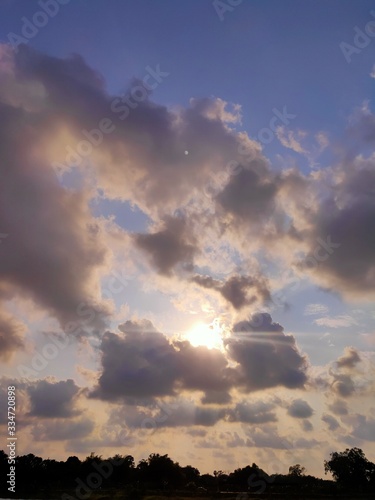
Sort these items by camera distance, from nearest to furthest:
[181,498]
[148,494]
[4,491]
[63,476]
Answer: [181,498], [148,494], [4,491], [63,476]

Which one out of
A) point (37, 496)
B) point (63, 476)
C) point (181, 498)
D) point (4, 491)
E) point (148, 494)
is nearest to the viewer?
point (181, 498)

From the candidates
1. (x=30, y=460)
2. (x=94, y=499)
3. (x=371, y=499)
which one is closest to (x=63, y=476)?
(x=30, y=460)

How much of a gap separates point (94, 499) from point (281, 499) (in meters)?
41.7

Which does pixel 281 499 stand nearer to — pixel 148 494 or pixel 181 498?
pixel 181 498

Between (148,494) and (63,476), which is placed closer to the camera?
(148,494)

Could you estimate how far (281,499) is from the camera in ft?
334

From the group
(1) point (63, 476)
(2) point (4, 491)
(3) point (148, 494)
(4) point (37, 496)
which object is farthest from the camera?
(1) point (63, 476)

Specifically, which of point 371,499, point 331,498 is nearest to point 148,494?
point 331,498

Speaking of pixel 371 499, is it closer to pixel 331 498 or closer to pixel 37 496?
pixel 331 498

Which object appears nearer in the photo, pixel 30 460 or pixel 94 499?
pixel 94 499

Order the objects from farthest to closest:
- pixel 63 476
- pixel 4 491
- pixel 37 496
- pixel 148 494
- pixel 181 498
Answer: pixel 63 476 < pixel 4 491 < pixel 37 496 < pixel 148 494 < pixel 181 498

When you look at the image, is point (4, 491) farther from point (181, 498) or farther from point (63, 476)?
point (181, 498)

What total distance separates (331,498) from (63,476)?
12058 centimetres

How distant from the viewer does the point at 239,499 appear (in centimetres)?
9988
